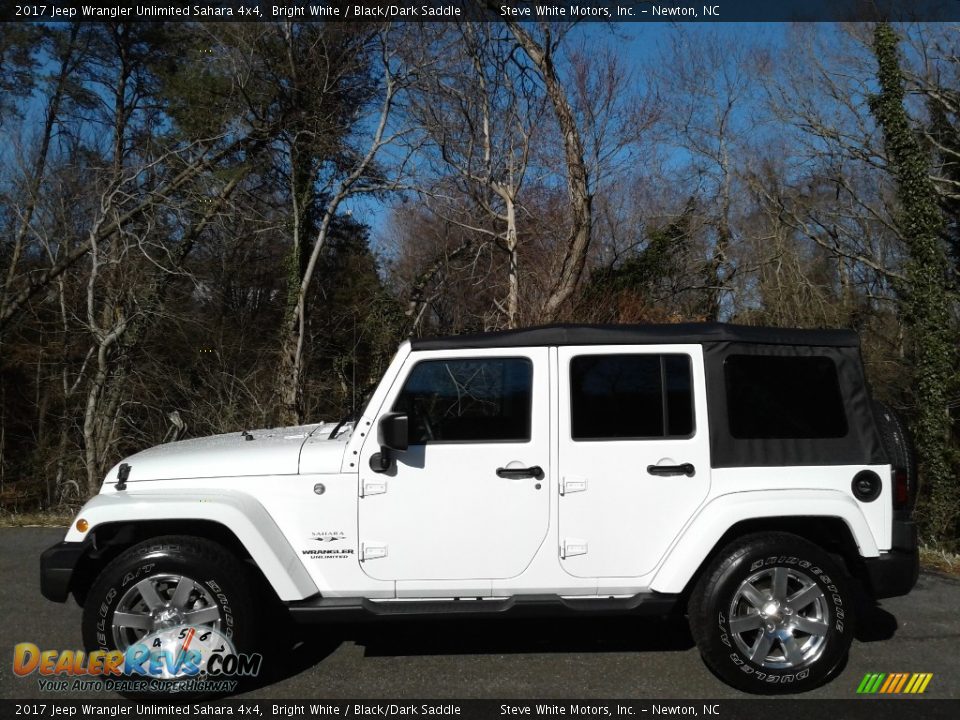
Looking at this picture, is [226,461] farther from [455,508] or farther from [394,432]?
[455,508]

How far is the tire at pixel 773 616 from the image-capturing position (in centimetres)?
405

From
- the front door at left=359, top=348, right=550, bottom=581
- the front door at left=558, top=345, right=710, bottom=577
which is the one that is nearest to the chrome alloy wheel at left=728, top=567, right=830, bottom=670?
the front door at left=558, top=345, right=710, bottom=577

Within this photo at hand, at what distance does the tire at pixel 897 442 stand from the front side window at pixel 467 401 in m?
1.97

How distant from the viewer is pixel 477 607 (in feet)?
13.5

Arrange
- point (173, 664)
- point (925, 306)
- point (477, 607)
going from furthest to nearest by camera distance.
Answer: point (925, 306) → point (477, 607) → point (173, 664)

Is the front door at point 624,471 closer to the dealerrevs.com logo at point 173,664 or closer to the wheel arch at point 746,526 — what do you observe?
the wheel arch at point 746,526

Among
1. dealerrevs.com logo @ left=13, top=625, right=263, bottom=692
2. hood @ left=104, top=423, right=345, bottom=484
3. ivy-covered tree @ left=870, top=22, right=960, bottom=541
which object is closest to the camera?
dealerrevs.com logo @ left=13, top=625, right=263, bottom=692

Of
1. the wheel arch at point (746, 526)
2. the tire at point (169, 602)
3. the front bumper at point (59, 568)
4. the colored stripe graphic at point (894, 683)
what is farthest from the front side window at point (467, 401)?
the colored stripe graphic at point (894, 683)

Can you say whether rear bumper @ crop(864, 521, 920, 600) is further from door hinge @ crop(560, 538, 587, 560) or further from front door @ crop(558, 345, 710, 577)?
door hinge @ crop(560, 538, 587, 560)

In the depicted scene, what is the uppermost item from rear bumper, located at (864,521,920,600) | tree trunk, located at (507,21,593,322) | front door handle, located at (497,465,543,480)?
tree trunk, located at (507,21,593,322)

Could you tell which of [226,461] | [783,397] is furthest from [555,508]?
[226,461]

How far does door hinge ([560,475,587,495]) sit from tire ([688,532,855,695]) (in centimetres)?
79

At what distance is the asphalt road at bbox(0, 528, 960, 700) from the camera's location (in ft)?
13.5

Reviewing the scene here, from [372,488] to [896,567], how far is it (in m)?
2.75
